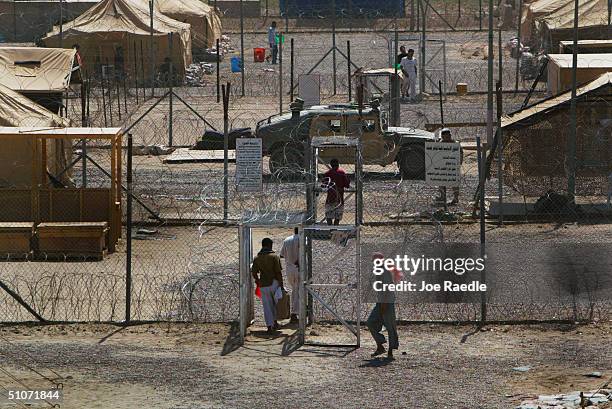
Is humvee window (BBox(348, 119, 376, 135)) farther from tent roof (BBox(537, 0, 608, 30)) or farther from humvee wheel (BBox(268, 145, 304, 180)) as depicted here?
tent roof (BBox(537, 0, 608, 30))

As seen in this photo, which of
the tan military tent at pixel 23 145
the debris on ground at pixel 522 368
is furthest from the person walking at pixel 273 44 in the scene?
the debris on ground at pixel 522 368

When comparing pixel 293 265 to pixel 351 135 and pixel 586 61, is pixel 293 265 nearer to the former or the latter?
pixel 351 135

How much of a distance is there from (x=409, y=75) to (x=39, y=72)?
36.6 ft

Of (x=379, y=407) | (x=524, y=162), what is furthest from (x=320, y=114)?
(x=379, y=407)

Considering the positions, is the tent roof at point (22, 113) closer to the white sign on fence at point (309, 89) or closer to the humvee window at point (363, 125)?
the humvee window at point (363, 125)

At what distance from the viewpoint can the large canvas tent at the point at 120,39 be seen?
126ft

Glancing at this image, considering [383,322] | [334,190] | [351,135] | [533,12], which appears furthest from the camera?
[533,12]

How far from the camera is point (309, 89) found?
31438mm

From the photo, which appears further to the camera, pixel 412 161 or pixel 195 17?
pixel 195 17

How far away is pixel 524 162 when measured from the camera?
921 inches

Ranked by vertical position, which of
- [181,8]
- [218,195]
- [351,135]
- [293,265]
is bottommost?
[293,265]

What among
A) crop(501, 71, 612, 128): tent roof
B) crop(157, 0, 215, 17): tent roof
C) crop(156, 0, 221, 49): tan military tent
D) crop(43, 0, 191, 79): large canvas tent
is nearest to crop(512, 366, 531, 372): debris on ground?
crop(501, 71, 612, 128): tent roof

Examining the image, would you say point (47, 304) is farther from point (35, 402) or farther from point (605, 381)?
point (605, 381)

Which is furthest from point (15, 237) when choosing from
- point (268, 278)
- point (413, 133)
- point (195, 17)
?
point (195, 17)
